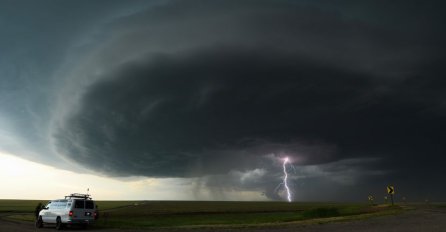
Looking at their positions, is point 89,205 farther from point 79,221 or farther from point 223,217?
point 223,217

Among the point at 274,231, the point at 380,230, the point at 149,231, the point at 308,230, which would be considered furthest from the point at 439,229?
the point at 149,231

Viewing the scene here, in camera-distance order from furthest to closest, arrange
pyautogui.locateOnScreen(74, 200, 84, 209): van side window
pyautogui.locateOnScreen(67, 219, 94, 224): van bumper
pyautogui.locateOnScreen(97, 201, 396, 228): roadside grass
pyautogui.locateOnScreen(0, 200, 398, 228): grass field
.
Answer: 1. pyautogui.locateOnScreen(0, 200, 398, 228): grass field
2. pyautogui.locateOnScreen(97, 201, 396, 228): roadside grass
3. pyautogui.locateOnScreen(74, 200, 84, 209): van side window
4. pyautogui.locateOnScreen(67, 219, 94, 224): van bumper

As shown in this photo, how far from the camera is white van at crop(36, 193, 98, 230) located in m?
34.5

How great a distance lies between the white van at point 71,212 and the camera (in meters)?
34.5

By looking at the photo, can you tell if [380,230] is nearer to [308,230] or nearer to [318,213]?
[308,230]

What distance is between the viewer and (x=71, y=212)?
34.3m

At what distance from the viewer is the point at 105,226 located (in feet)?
124

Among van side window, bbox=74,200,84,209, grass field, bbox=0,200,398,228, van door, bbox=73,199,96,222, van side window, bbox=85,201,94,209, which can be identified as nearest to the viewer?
van door, bbox=73,199,96,222

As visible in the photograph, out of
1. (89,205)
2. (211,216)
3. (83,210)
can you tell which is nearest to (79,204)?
(83,210)

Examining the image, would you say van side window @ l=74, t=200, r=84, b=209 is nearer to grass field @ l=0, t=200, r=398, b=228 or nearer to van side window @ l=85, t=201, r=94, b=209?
van side window @ l=85, t=201, r=94, b=209

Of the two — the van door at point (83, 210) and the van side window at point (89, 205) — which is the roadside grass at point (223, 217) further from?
the van side window at point (89, 205)

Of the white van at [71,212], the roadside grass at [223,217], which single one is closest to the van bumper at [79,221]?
the white van at [71,212]

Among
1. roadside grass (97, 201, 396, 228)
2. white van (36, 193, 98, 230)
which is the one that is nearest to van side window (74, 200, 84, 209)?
white van (36, 193, 98, 230)

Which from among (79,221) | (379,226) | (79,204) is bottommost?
(379,226)
